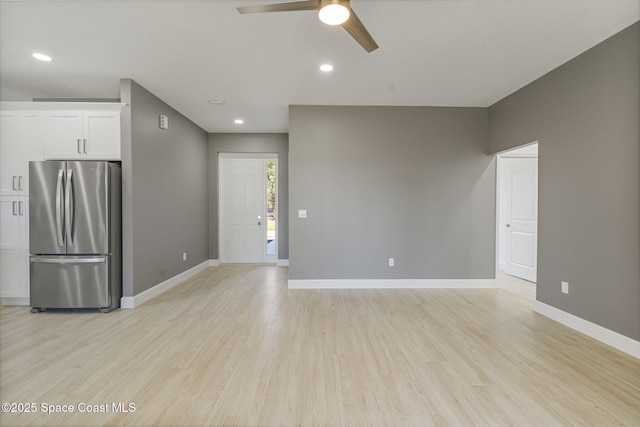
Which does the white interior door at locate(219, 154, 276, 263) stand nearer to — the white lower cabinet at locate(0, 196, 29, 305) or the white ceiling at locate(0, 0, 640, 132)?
the white ceiling at locate(0, 0, 640, 132)

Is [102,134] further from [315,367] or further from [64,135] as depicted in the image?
[315,367]

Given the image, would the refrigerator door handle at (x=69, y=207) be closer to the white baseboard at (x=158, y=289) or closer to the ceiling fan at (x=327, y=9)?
the white baseboard at (x=158, y=289)

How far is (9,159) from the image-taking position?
348cm

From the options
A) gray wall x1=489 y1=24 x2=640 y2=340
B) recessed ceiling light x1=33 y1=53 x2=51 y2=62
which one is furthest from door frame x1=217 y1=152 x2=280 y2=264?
gray wall x1=489 y1=24 x2=640 y2=340

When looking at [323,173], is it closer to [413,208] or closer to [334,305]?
[413,208]

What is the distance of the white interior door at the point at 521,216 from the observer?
4.86 metres

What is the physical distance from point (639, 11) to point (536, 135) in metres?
1.43

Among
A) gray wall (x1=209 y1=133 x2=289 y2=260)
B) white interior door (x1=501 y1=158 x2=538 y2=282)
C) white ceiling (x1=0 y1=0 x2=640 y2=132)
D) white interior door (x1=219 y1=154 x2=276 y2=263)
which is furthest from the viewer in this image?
white interior door (x1=219 y1=154 x2=276 y2=263)

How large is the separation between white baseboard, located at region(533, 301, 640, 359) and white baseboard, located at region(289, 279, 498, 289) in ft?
3.29

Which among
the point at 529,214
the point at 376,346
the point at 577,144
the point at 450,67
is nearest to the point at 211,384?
the point at 376,346

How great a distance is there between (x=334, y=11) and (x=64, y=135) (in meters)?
3.72

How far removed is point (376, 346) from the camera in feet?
8.52

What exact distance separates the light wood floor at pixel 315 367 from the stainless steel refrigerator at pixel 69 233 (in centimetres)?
29

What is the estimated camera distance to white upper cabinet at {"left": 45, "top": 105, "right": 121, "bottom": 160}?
3.48 m
